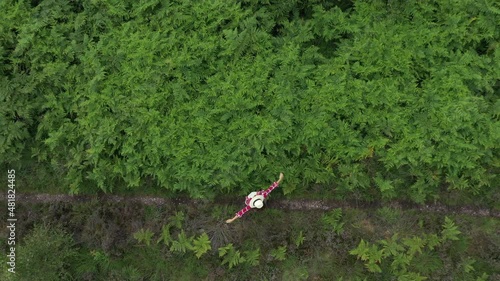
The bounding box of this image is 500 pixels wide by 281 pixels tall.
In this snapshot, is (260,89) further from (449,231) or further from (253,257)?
(449,231)

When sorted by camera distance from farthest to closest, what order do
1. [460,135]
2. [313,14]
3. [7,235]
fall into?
[7,235] < [313,14] < [460,135]

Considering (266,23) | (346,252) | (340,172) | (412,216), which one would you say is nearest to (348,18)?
(266,23)

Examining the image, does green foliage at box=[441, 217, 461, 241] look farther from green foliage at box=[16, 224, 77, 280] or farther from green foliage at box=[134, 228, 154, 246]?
green foliage at box=[16, 224, 77, 280]

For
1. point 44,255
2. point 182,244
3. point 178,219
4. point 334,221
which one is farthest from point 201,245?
point 44,255

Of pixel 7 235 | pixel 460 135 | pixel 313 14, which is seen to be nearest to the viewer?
pixel 460 135

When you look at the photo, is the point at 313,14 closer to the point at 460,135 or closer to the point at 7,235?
the point at 460,135

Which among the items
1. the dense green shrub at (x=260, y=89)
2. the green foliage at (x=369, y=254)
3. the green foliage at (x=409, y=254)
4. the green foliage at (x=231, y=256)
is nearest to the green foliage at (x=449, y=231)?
the green foliage at (x=409, y=254)

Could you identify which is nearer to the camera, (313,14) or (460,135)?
(460,135)

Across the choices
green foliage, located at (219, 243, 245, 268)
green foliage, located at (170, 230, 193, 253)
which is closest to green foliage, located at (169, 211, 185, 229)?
green foliage, located at (170, 230, 193, 253)
